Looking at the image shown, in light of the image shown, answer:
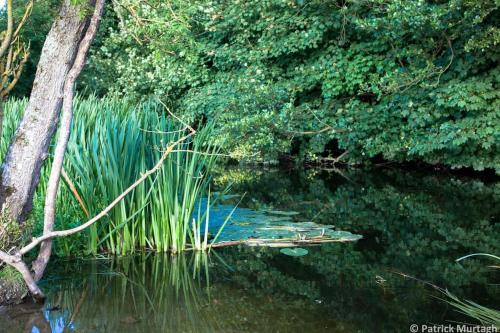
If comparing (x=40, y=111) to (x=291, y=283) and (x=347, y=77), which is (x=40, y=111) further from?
(x=347, y=77)

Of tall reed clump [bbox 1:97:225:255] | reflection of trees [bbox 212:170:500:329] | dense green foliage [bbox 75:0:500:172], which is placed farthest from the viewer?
dense green foliage [bbox 75:0:500:172]

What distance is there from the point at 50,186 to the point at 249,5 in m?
8.79

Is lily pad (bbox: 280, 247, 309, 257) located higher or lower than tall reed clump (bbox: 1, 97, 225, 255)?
lower

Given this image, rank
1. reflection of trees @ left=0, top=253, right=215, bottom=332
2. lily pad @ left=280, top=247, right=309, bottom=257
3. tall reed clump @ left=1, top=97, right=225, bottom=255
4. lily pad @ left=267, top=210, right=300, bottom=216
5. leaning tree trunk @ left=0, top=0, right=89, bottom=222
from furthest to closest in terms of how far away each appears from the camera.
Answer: lily pad @ left=267, top=210, right=300, bottom=216
lily pad @ left=280, top=247, right=309, bottom=257
tall reed clump @ left=1, top=97, right=225, bottom=255
leaning tree trunk @ left=0, top=0, right=89, bottom=222
reflection of trees @ left=0, top=253, right=215, bottom=332

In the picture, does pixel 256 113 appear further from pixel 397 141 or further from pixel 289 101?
pixel 397 141

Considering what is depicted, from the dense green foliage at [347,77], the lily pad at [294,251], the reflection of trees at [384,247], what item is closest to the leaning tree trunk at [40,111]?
the reflection of trees at [384,247]

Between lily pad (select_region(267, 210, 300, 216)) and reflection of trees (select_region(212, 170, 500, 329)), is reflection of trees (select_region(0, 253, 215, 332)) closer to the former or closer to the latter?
reflection of trees (select_region(212, 170, 500, 329))

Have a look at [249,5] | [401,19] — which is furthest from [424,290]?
[249,5]

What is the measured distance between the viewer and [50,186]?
332cm

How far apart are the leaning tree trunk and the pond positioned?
69 cm

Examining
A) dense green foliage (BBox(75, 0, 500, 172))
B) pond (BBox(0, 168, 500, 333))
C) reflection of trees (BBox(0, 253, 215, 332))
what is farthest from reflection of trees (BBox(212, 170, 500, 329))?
dense green foliage (BBox(75, 0, 500, 172))

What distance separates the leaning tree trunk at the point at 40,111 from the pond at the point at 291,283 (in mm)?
694

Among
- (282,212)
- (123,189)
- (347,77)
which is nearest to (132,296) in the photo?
(123,189)

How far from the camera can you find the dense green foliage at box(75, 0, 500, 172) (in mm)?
8492
